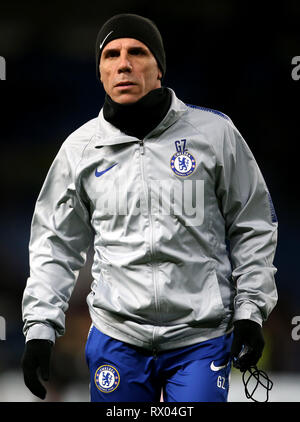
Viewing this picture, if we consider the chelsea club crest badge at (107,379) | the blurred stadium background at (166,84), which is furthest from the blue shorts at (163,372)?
the blurred stadium background at (166,84)

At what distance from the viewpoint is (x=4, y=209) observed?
580 cm

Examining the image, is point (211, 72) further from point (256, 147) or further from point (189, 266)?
point (189, 266)

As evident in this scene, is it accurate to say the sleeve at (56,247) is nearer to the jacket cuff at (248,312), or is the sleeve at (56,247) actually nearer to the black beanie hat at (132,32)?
the black beanie hat at (132,32)

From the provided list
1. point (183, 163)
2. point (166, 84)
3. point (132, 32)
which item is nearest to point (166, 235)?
point (183, 163)

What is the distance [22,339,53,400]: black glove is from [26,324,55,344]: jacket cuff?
1cm

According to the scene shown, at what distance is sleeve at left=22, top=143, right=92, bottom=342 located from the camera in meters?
2.32

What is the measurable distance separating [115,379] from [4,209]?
3.82 metres

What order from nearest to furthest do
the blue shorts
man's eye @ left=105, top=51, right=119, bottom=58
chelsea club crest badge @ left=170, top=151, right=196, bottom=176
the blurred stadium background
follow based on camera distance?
the blue shorts, chelsea club crest badge @ left=170, top=151, right=196, bottom=176, man's eye @ left=105, top=51, right=119, bottom=58, the blurred stadium background

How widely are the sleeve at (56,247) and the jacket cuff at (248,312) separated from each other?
1.89 ft

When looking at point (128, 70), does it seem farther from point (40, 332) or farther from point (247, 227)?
point (40, 332)

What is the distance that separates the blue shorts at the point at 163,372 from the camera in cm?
212

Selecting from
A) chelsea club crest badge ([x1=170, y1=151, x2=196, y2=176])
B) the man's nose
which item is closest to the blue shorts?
chelsea club crest badge ([x1=170, y1=151, x2=196, y2=176])

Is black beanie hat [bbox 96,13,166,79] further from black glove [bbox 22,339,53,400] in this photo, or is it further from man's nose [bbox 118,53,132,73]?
black glove [bbox 22,339,53,400]
